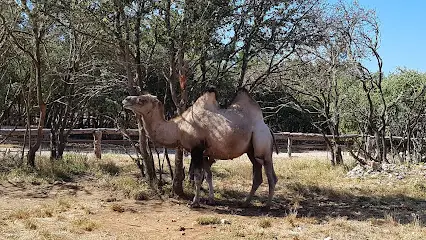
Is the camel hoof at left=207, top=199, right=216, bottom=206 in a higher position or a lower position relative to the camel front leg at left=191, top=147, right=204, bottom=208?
lower

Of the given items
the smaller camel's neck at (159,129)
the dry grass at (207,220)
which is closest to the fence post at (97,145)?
the smaller camel's neck at (159,129)

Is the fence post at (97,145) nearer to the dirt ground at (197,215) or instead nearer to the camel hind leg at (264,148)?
the dirt ground at (197,215)

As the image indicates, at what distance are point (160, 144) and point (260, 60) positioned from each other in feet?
11.7

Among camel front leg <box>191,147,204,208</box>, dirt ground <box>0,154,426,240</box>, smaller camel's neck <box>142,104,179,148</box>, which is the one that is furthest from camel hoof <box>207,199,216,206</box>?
smaller camel's neck <box>142,104,179,148</box>

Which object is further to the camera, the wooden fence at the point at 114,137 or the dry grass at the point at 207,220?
the wooden fence at the point at 114,137

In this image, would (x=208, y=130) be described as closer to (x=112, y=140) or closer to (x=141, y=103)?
(x=141, y=103)

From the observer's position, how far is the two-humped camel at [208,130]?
9.01m

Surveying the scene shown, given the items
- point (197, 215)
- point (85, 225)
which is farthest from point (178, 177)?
point (85, 225)

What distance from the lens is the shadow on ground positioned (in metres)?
8.88

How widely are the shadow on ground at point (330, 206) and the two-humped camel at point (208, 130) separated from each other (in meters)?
0.54

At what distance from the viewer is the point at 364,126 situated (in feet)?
53.7

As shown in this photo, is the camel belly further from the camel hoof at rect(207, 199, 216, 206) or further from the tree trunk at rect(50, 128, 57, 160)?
the tree trunk at rect(50, 128, 57, 160)

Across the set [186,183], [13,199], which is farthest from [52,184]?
[186,183]

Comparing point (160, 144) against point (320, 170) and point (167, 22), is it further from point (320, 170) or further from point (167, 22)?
point (320, 170)
